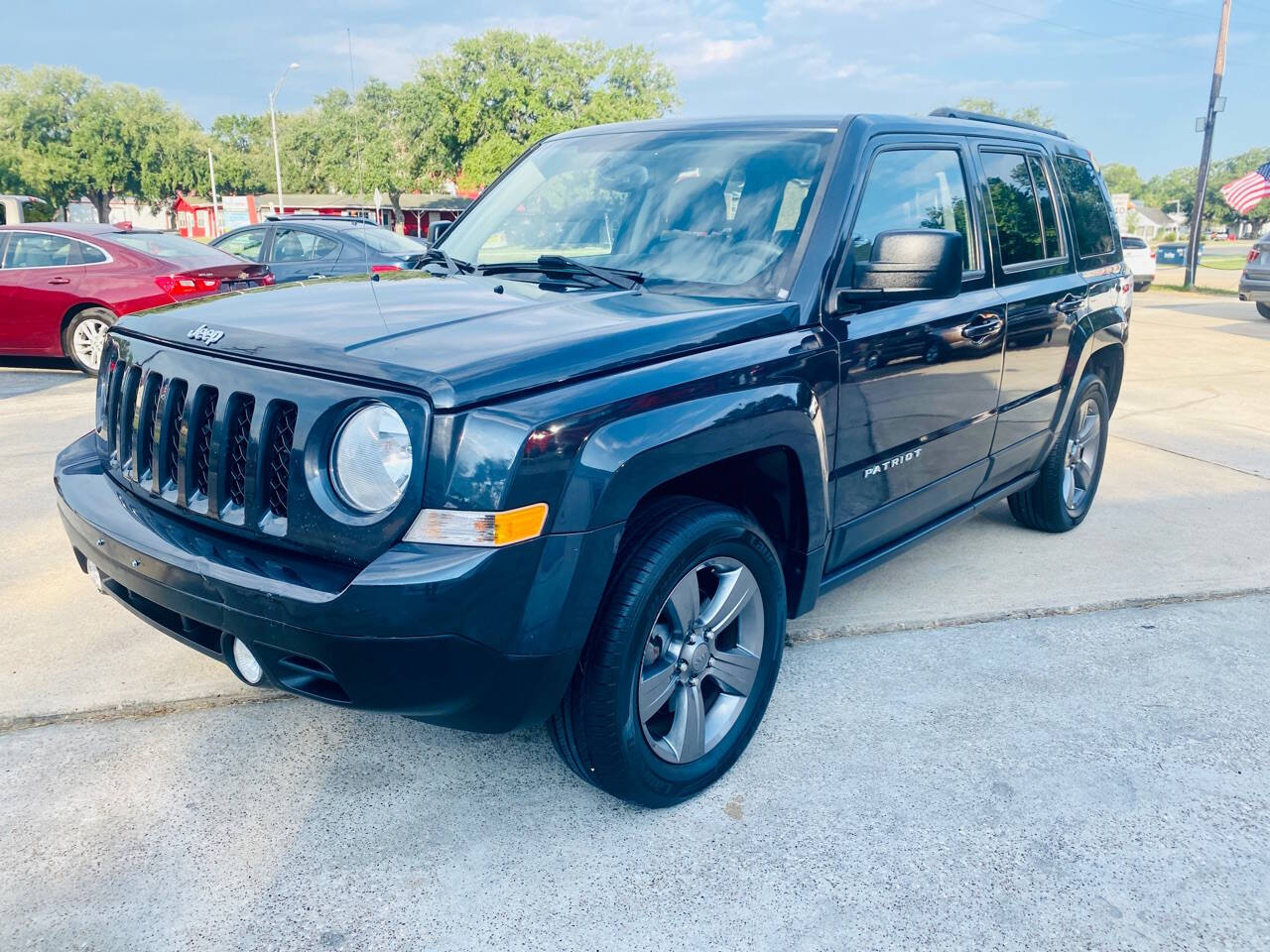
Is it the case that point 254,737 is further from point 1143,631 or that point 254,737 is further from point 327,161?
point 327,161

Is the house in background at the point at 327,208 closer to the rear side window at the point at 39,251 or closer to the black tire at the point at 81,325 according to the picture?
the rear side window at the point at 39,251

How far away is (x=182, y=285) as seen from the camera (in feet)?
31.0

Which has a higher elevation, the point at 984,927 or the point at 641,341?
the point at 641,341

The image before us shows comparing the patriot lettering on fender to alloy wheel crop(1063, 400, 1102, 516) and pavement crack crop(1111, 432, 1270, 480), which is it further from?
pavement crack crop(1111, 432, 1270, 480)

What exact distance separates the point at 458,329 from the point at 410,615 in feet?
2.49

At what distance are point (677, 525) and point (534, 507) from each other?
49 centimetres

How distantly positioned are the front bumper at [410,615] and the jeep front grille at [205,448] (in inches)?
3.7

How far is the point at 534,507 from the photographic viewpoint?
212 centimetres

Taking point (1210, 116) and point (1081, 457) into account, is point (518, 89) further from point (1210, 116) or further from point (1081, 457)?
point (1081, 457)

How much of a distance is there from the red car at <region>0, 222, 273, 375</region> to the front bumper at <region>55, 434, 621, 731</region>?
26.1 ft

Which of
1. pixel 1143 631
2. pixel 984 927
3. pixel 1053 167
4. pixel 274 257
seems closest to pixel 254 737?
pixel 984 927

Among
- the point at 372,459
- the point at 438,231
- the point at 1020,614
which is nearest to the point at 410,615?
the point at 372,459

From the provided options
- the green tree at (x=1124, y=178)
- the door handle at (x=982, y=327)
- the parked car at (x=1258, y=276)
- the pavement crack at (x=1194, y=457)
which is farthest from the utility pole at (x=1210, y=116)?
the green tree at (x=1124, y=178)

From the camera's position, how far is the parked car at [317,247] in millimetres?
10547
